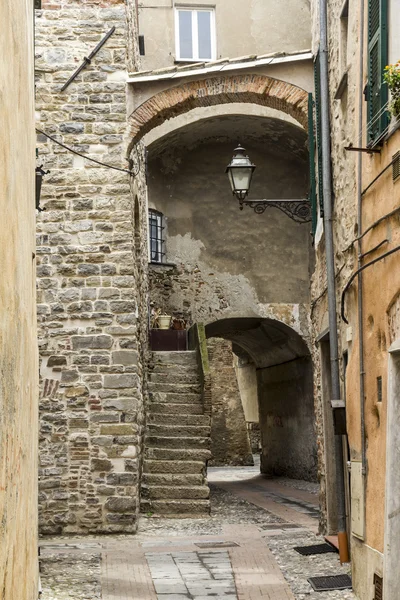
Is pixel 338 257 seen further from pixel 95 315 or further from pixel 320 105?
pixel 95 315

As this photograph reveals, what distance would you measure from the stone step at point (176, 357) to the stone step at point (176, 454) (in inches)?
99.4

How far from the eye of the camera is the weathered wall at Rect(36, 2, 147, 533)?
11648mm

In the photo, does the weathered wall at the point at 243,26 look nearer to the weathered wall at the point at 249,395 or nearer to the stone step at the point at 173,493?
the stone step at the point at 173,493

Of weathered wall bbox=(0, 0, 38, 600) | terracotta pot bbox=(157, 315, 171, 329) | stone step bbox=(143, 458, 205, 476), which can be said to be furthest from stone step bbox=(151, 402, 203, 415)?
weathered wall bbox=(0, 0, 38, 600)

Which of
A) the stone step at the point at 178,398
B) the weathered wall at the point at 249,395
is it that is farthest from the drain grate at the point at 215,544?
the weathered wall at the point at 249,395

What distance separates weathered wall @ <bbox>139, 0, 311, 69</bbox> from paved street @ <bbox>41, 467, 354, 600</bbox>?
29.0ft

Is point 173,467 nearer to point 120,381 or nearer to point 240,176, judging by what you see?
point 120,381

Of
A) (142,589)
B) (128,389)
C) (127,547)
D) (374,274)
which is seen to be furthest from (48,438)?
(374,274)

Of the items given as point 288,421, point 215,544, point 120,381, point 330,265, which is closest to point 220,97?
point 120,381

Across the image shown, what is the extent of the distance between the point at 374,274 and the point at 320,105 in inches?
133

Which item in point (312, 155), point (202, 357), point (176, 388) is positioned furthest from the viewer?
point (202, 357)

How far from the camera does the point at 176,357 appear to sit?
15.9 m

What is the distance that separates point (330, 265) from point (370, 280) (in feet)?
6.08

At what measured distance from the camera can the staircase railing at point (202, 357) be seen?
46.5ft
